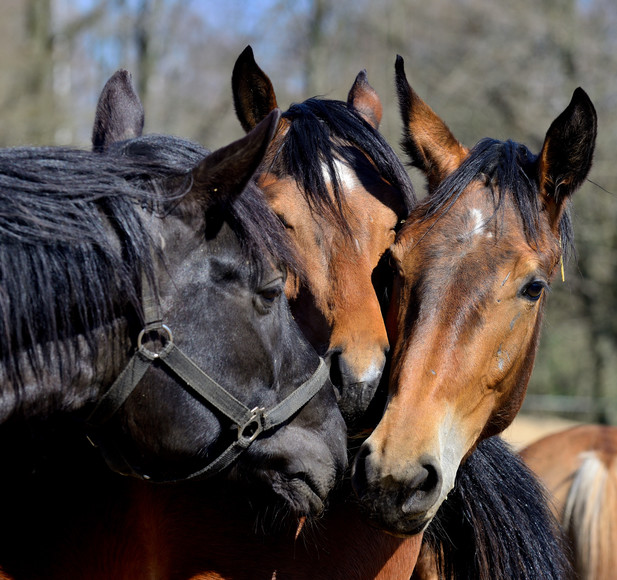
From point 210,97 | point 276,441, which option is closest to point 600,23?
point 210,97

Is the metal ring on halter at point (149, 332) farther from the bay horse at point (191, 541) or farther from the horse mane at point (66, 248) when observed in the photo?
the bay horse at point (191, 541)

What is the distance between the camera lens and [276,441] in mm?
2336

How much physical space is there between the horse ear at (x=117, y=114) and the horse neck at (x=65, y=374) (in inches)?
42.4

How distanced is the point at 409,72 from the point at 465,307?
16.7 metres

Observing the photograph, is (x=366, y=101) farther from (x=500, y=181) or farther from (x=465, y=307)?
(x=465, y=307)

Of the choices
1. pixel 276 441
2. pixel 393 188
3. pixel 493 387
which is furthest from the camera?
pixel 393 188

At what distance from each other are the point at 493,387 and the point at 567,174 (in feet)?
2.88

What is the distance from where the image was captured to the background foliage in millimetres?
14273

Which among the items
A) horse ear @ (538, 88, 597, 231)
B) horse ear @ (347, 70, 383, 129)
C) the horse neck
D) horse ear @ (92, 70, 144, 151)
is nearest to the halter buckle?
the horse neck

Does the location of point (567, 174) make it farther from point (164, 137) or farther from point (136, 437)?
point (136, 437)

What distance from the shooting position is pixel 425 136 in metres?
3.02

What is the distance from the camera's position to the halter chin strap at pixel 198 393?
2.03 m

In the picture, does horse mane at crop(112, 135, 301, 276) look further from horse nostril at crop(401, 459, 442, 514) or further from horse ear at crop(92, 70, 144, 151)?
horse nostril at crop(401, 459, 442, 514)

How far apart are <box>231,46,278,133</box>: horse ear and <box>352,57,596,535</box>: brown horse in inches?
35.9
